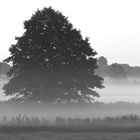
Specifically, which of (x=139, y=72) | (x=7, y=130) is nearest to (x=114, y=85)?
(x=139, y=72)

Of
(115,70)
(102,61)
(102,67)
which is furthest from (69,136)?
(102,61)

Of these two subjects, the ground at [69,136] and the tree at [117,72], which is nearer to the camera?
the ground at [69,136]

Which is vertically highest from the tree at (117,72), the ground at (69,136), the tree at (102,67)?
the tree at (102,67)

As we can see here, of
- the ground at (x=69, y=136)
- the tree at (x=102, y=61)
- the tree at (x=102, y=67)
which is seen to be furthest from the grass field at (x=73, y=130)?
the tree at (x=102, y=61)

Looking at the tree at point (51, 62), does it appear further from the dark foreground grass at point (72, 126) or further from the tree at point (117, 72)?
the tree at point (117, 72)

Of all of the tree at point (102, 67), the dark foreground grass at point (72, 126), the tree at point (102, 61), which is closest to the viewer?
the dark foreground grass at point (72, 126)

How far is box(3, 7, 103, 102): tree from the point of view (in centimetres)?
3850

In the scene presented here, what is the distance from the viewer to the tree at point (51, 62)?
126 feet

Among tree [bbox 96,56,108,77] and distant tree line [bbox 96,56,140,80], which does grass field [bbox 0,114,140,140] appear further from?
tree [bbox 96,56,108,77]

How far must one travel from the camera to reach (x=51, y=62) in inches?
1528

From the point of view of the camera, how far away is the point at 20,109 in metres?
37.8

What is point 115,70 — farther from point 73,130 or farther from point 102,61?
point 73,130

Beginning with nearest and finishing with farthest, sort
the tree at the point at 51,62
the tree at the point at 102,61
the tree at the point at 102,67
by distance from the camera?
the tree at the point at 51,62, the tree at the point at 102,67, the tree at the point at 102,61

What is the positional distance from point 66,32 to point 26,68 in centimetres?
439
